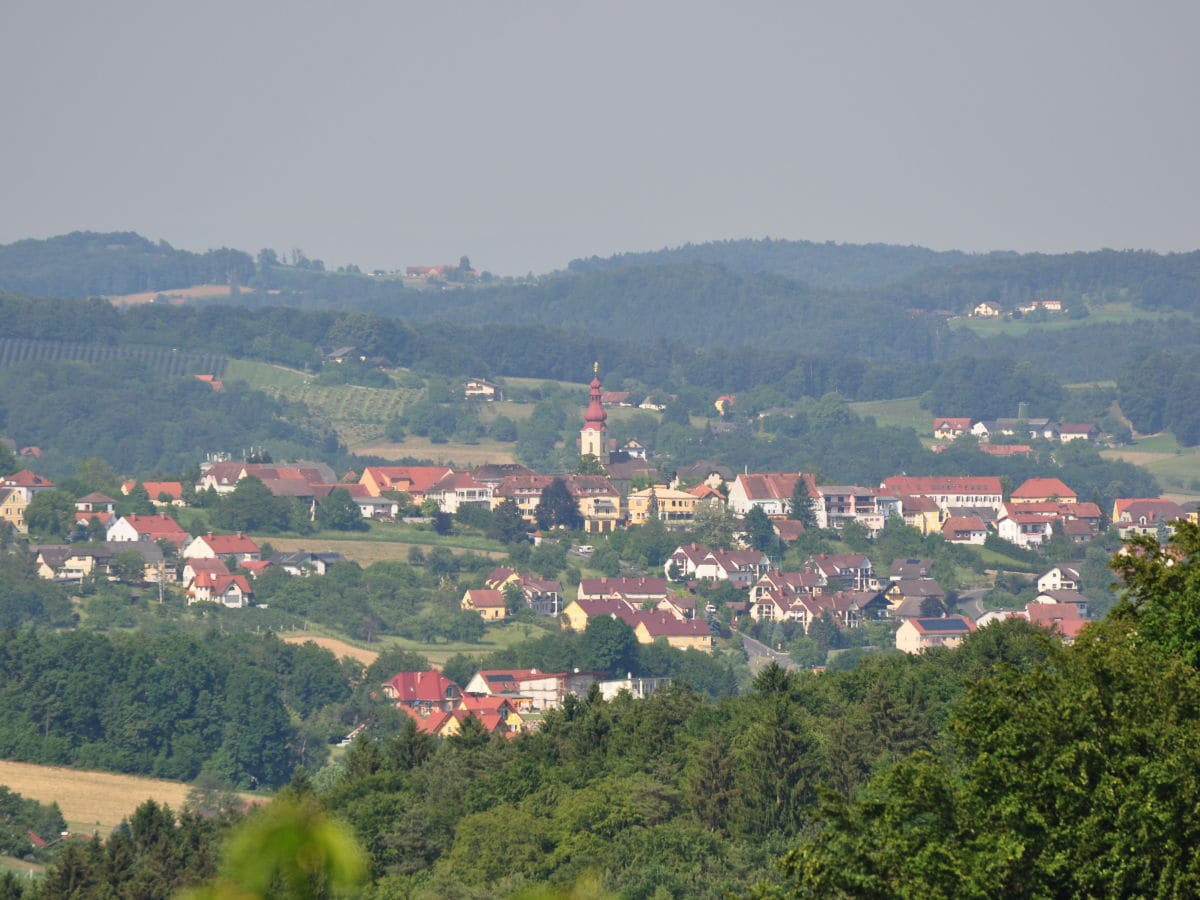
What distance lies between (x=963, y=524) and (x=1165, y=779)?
147646 mm

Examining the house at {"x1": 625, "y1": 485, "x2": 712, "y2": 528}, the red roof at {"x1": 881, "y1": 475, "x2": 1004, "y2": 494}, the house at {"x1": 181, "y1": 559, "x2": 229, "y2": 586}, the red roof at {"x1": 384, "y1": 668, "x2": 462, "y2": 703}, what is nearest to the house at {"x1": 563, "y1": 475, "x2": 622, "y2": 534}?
the house at {"x1": 625, "y1": 485, "x2": 712, "y2": 528}

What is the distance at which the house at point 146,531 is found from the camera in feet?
469

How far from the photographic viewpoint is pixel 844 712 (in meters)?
60.9

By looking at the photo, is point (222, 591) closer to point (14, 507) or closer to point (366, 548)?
point (366, 548)

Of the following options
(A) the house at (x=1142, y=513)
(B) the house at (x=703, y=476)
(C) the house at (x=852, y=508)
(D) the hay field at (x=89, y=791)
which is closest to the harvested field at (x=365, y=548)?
(B) the house at (x=703, y=476)

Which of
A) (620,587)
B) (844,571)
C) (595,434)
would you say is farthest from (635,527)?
(595,434)

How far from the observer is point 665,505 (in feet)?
547

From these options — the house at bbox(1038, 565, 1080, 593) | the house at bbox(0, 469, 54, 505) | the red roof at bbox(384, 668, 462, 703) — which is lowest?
the house at bbox(1038, 565, 1080, 593)

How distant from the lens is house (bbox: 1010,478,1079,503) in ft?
598

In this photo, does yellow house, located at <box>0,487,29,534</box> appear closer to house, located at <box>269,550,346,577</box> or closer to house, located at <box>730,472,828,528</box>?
house, located at <box>269,550,346,577</box>

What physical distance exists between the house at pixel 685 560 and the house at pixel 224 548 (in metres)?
24.0

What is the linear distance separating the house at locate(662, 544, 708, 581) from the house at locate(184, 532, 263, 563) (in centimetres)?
2399

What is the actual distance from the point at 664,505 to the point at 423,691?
5949 cm

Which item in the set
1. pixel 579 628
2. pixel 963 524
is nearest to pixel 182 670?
pixel 579 628
